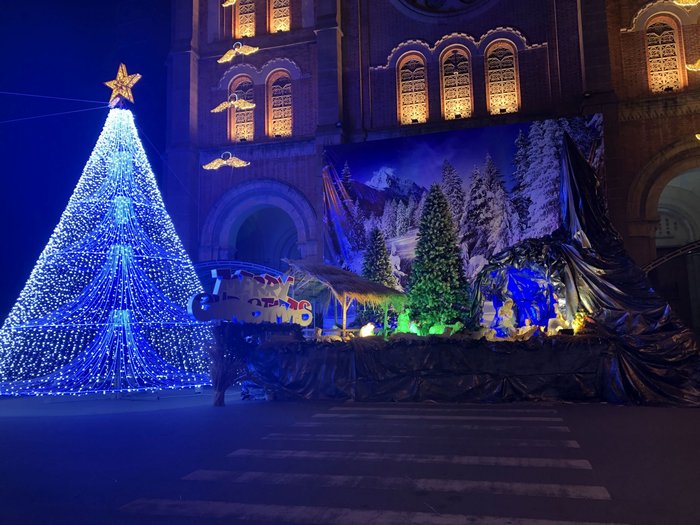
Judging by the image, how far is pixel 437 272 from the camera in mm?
20000

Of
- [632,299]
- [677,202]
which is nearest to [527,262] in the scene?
[632,299]

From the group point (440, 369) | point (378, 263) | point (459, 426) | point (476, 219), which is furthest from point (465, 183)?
point (459, 426)

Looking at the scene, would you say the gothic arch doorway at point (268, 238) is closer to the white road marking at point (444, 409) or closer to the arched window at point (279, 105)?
the arched window at point (279, 105)

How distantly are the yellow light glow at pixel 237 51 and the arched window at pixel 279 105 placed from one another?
129 cm

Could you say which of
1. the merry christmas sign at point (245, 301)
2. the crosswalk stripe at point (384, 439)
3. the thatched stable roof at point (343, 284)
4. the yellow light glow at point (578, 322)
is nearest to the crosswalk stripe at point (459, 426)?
the crosswalk stripe at point (384, 439)

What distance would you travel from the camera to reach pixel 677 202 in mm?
25875

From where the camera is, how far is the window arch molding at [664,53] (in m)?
21.3

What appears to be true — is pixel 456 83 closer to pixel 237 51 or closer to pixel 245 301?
pixel 237 51

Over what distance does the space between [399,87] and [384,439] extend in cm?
1855

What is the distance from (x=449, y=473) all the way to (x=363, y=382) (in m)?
6.88

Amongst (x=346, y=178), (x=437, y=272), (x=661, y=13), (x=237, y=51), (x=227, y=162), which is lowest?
(x=437, y=272)

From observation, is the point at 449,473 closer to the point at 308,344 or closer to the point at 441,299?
the point at 308,344

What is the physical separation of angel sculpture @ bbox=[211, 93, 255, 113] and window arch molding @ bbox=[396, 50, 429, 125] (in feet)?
19.3

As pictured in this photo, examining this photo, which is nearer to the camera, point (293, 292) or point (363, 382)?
point (363, 382)
